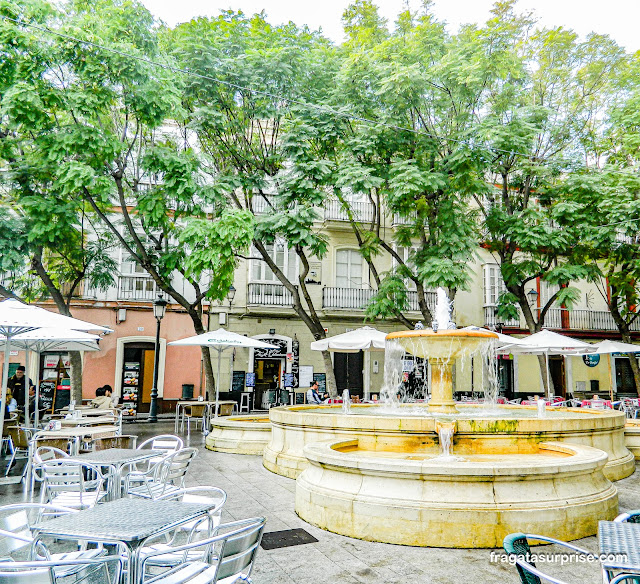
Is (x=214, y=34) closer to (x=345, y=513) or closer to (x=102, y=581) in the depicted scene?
(x=345, y=513)

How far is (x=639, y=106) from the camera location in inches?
603

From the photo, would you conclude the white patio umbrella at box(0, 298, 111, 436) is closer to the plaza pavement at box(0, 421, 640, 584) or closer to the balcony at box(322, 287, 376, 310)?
the plaza pavement at box(0, 421, 640, 584)

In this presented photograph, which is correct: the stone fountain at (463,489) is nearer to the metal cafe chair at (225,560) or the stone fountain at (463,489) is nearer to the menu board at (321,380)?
the metal cafe chair at (225,560)

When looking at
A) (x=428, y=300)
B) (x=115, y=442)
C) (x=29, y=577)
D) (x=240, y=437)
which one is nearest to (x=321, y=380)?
(x=428, y=300)

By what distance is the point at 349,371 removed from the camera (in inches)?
870

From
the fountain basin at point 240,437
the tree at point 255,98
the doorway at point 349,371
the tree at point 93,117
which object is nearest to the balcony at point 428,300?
the doorway at point 349,371

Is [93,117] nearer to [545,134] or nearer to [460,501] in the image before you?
[460,501]

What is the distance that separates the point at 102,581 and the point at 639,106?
1758cm

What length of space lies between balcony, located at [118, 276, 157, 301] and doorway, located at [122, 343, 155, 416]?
6.04 feet

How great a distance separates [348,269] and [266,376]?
18.4ft

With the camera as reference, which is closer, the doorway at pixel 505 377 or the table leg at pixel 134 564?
the table leg at pixel 134 564

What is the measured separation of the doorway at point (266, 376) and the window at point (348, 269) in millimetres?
4229

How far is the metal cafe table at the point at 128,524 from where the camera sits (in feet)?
8.59

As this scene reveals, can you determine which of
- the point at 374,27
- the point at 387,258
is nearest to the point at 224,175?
the point at 374,27
